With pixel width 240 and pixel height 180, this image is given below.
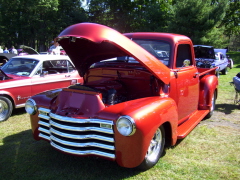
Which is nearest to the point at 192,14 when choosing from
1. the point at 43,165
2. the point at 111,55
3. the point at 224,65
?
the point at 224,65

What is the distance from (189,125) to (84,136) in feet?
7.10

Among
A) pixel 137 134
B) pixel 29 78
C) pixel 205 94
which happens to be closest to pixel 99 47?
pixel 137 134

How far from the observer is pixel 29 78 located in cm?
619

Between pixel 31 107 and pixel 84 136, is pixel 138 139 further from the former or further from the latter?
pixel 31 107

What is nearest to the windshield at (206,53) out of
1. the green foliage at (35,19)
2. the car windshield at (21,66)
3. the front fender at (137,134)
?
the car windshield at (21,66)

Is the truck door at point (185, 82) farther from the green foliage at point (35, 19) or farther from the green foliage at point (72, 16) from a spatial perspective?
the green foliage at point (35, 19)

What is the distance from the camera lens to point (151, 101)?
3.18m

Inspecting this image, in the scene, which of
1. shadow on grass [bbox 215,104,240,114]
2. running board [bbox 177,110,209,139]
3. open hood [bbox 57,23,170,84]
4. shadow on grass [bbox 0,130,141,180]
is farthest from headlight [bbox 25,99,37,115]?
shadow on grass [bbox 215,104,240,114]

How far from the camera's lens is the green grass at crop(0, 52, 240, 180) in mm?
3127

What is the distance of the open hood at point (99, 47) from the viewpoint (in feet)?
9.42

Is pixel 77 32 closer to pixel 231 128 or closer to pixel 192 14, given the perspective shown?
pixel 231 128

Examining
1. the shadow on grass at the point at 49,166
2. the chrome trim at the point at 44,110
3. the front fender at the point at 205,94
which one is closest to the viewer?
the shadow on grass at the point at 49,166

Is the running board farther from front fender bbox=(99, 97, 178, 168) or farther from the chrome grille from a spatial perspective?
the chrome grille

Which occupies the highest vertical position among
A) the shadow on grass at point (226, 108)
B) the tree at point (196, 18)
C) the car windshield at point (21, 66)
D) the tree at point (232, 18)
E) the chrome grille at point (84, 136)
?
the tree at point (232, 18)
